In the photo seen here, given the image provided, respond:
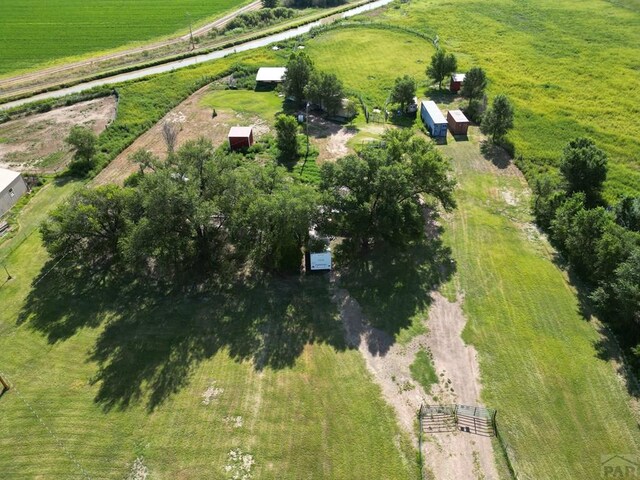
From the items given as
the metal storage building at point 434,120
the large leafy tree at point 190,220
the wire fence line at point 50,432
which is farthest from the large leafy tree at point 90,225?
the metal storage building at point 434,120

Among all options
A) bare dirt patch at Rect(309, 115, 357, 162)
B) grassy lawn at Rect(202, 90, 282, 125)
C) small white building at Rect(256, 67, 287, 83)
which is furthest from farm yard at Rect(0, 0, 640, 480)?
small white building at Rect(256, 67, 287, 83)

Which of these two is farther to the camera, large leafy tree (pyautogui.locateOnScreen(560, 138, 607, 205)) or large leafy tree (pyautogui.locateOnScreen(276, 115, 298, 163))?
large leafy tree (pyautogui.locateOnScreen(276, 115, 298, 163))

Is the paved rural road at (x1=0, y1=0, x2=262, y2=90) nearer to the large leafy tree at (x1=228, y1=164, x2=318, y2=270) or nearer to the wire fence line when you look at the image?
the large leafy tree at (x1=228, y1=164, x2=318, y2=270)

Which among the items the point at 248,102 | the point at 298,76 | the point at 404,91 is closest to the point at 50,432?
the point at 248,102

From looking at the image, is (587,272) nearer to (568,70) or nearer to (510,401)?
(510,401)

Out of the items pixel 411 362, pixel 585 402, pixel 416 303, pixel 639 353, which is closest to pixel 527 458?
pixel 585 402

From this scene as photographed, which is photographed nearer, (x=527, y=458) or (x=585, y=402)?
(x=527, y=458)
